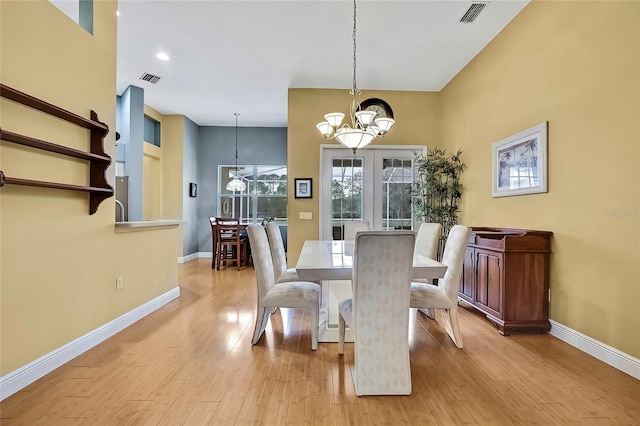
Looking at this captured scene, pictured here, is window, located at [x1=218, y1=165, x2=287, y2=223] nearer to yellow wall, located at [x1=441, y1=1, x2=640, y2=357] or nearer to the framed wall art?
the framed wall art

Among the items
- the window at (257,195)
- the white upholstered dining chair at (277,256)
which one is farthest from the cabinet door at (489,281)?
the window at (257,195)

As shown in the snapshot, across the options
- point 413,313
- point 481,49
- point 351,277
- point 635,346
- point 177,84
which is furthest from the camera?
point 177,84

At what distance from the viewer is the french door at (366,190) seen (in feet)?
17.2

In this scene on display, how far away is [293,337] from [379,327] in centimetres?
119

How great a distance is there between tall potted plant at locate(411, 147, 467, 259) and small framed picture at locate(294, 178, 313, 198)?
1.69 metres

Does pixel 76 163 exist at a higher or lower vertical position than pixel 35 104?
lower

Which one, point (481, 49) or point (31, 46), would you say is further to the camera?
point (481, 49)

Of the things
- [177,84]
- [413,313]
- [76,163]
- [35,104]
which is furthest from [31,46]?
[413,313]

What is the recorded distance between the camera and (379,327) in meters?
1.87

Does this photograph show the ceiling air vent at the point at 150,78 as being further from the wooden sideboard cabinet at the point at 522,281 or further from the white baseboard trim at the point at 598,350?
the white baseboard trim at the point at 598,350

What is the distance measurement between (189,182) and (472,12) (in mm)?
6094

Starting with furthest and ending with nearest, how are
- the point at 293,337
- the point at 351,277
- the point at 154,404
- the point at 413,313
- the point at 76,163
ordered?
the point at 413,313 < the point at 293,337 < the point at 76,163 < the point at 351,277 < the point at 154,404

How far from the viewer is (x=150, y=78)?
4.88 meters

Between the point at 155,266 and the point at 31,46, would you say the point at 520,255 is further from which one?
the point at 31,46
